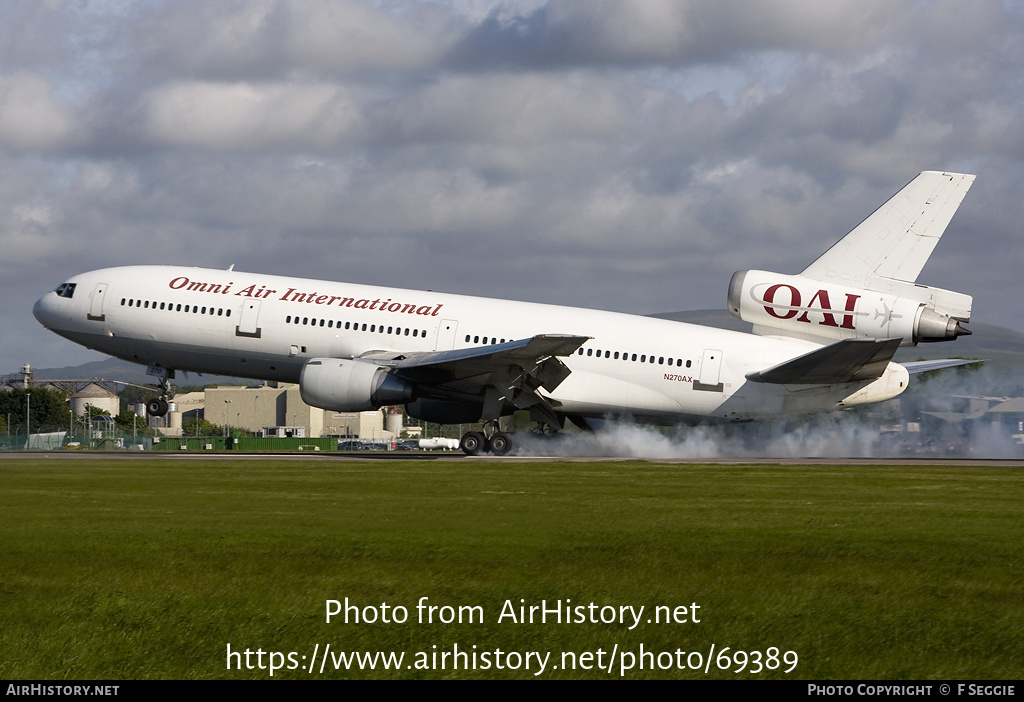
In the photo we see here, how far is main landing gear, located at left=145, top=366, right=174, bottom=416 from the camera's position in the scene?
42.2 metres

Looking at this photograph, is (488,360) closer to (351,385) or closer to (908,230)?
(351,385)

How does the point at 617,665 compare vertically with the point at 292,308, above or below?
below

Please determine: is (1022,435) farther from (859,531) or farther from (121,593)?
(121,593)

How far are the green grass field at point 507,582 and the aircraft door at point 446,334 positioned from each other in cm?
2024

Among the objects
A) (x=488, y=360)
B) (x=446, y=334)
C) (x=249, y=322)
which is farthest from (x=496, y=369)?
(x=249, y=322)

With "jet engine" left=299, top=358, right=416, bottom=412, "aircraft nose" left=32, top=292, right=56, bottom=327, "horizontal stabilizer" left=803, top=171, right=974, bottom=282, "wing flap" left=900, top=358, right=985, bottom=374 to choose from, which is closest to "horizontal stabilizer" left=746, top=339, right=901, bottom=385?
"horizontal stabilizer" left=803, top=171, right=974, bottom=282

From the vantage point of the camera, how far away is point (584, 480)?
25219mm

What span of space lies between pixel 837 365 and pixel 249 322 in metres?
20.9

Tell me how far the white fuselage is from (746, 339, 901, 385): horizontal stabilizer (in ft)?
1.68

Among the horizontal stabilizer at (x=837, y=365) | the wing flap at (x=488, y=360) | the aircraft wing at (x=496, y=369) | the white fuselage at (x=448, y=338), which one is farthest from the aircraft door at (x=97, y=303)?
the horizontal stabilizer at (x=837, y=365)

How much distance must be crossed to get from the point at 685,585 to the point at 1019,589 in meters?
3.23

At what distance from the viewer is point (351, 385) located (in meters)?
37.2
